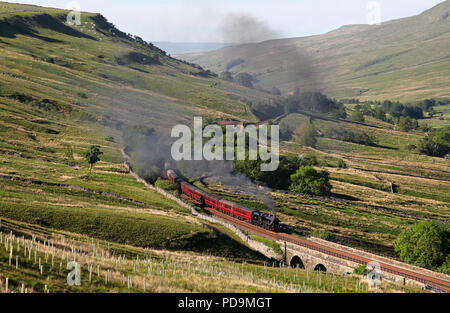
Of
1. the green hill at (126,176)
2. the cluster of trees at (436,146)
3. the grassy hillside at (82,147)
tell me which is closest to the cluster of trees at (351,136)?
the green hill at (126,176)

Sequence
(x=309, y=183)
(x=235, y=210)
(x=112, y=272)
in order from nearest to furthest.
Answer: (x=112, y=272)
(x=235, y=210)
(x=309, y=183)

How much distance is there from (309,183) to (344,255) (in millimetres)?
39852

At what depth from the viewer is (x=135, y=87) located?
7643 inches

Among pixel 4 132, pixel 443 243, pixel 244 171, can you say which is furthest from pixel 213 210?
pixel 4 132

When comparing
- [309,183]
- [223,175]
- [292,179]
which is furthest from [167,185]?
[309,183]

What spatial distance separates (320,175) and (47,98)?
10170 centimetres

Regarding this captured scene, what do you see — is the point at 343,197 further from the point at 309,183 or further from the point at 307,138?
the point at 307,138

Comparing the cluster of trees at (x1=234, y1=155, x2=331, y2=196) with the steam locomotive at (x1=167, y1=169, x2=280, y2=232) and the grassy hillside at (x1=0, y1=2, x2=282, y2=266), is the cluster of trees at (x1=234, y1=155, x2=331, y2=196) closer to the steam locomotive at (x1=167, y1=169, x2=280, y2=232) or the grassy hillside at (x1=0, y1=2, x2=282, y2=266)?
the steam locomotive at (x1=167, y1=169, x2=280, y2=232)

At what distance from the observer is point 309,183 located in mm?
86562

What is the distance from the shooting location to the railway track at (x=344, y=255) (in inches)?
1551

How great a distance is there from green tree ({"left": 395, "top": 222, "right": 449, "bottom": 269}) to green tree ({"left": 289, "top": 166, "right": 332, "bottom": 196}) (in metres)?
33.1

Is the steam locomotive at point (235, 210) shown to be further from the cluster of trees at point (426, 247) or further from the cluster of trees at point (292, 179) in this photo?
the cluster of trees at point (426, 247)

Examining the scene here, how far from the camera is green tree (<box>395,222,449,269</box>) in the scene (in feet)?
161
